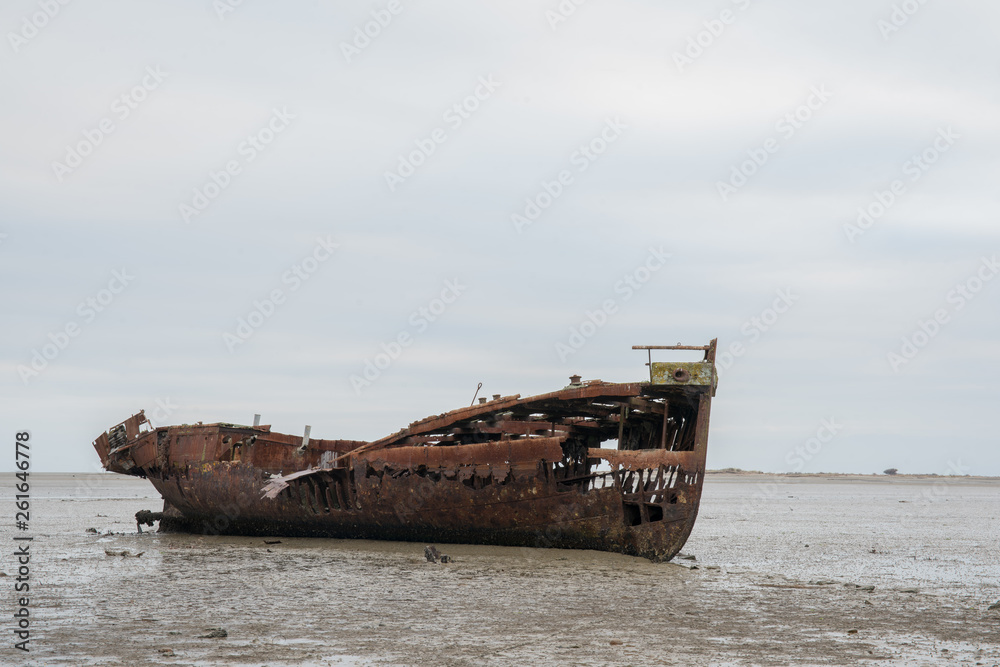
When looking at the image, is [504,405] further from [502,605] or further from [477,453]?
[502,605]

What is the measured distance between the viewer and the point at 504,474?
16.2 m

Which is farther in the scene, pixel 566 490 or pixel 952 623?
pixel 566 490

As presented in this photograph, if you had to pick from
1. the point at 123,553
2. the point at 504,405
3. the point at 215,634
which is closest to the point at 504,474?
the point at 504,405

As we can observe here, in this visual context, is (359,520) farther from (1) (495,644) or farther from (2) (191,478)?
(1) (495,644)

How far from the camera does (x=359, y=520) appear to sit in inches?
724

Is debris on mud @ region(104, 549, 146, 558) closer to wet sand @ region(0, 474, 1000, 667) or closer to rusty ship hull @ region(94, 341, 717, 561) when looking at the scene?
wet sand @ region(0, 474, 1000, 667)

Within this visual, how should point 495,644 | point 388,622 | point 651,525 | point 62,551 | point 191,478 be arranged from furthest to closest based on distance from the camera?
point 191,478 → point 62,551 → point 651,525 → point 388,622 → point 495,644

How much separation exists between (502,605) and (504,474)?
5.32 meters

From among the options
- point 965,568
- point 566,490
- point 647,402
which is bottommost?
point 965,568

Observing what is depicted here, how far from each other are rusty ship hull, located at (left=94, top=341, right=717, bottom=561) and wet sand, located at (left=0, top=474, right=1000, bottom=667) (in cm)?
55

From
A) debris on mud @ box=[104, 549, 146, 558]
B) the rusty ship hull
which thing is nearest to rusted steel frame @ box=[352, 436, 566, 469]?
the rusty ship hull

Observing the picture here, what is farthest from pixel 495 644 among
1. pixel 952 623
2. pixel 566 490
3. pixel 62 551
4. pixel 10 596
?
pixel 62 551

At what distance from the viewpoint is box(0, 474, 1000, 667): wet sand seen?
834 cm

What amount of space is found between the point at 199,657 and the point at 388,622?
2.26 metres
